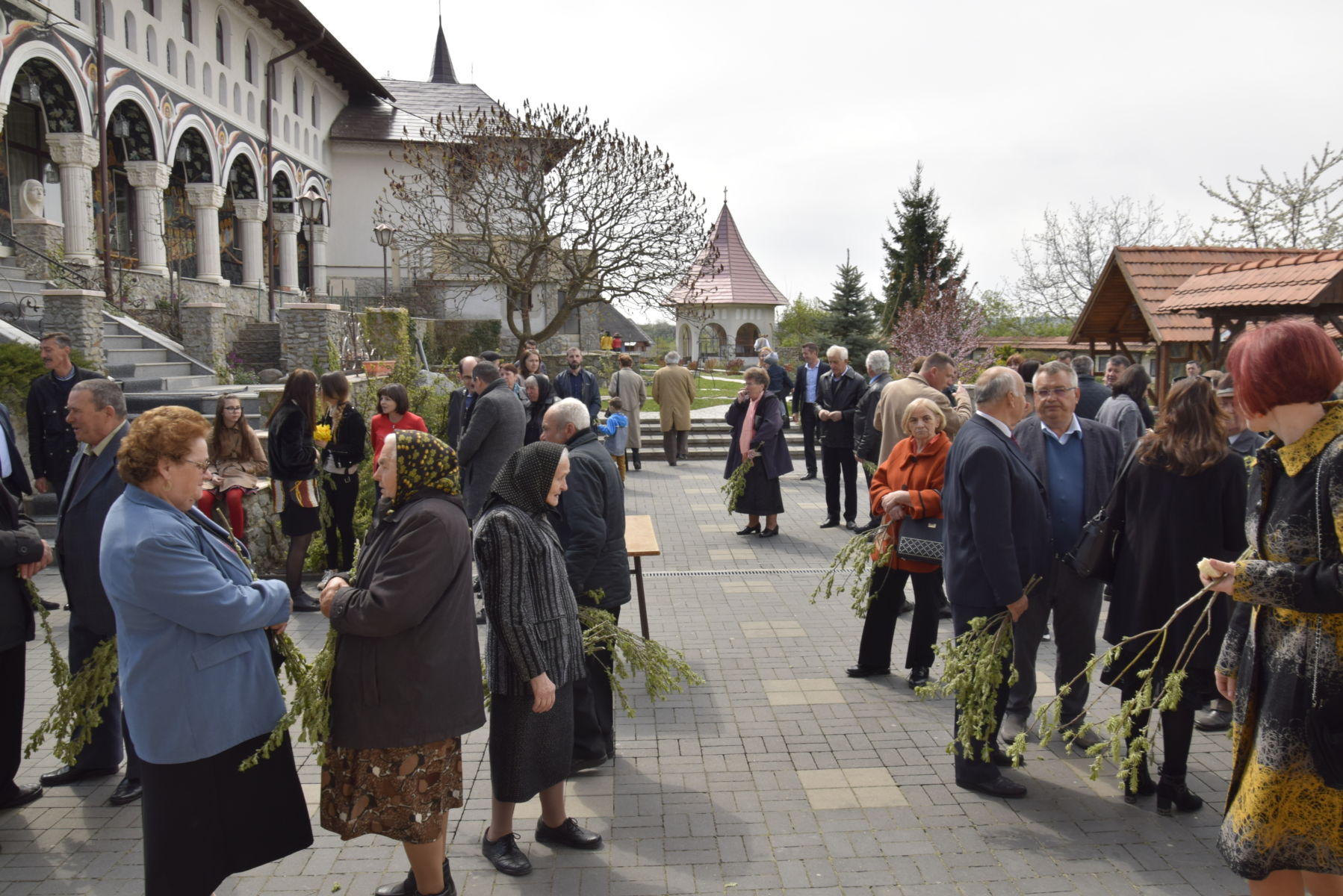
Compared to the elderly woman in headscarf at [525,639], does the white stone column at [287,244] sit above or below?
above

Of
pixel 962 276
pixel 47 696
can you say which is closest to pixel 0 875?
Result: pixel 47 696

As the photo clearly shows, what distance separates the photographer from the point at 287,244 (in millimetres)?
33312

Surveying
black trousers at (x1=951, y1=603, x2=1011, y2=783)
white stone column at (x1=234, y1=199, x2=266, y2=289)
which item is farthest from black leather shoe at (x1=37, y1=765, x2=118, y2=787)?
white stone column at (x1=234, y1=199, x2=266, y2=289)

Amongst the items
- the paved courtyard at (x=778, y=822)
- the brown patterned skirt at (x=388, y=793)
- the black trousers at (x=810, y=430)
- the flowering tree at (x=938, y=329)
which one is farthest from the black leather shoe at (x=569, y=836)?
the flowering tree at (x=938, y=329)

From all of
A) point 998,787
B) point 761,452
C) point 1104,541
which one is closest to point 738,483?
point 761,452

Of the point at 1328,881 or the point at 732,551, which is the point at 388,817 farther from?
the point at 732,551

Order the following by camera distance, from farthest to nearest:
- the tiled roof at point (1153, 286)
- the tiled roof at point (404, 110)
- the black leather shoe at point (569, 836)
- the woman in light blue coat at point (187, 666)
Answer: the tiled roof at point (404, 110) < the tiled roof at point (1153, 286) < the black leather shoe at point (569, 836) < the woman in light blue coat at point (187, 666)

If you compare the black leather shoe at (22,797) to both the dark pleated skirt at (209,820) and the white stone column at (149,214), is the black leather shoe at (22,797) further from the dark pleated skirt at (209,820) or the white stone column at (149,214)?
the white stone column at (149,214)

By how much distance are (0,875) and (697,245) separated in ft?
80.6

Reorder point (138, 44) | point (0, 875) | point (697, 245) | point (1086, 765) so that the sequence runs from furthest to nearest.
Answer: point (697, 245)
point (138, 44)
point (1086, 765)
point (0, 875)

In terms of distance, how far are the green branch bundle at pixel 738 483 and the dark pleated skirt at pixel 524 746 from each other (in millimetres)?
7026

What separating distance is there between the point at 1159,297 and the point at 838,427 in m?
4.79

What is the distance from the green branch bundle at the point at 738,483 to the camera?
10727 mm

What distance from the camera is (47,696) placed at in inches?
234
